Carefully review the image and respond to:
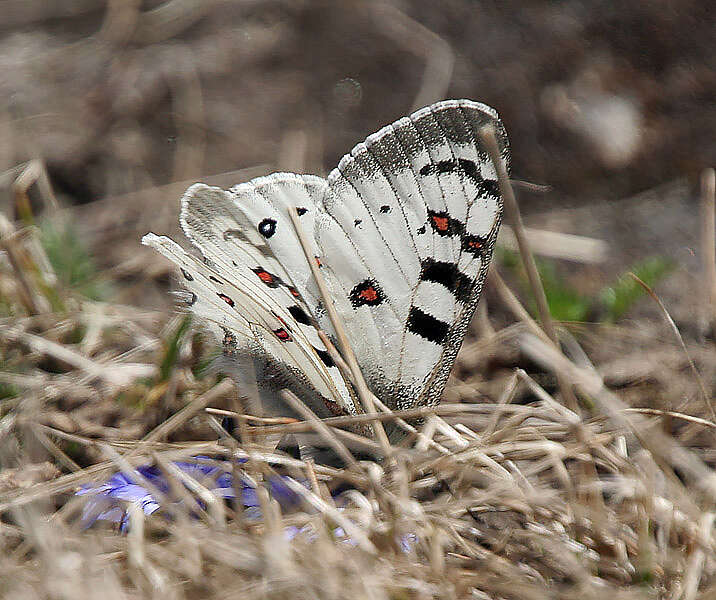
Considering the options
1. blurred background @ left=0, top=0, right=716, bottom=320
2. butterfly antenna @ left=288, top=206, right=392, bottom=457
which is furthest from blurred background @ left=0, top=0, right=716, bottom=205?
butterfly antenna @ left=288, top=206, right=392, bottom=457

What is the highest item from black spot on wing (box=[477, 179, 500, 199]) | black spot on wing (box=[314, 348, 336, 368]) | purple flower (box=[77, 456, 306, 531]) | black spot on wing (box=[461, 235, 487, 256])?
black spot on wing (box=[477, 179, 500, 199])

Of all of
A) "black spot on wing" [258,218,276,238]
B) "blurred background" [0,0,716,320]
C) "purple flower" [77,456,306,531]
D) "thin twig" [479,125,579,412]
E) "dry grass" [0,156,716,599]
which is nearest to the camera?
"dry grass" [0,156,716,599]

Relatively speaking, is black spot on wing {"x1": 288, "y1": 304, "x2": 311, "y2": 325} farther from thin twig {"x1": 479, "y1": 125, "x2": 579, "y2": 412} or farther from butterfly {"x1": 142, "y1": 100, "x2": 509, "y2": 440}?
thin twig {"x1": 479, "y1": 125, "x2": 579, "y2": 412}

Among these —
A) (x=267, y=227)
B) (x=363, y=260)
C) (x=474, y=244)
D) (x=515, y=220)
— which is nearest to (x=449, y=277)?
(x=474, y=244)

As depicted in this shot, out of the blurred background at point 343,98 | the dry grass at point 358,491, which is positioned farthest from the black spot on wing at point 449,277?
the blurred background at point 343,98

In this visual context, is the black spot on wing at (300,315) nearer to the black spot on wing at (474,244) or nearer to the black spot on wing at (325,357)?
the black spot on wing at (325,357)

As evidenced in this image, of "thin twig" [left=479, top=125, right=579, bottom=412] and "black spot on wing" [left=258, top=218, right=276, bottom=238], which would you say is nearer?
"thin twig" [left=479, top=125, right=579, bottom=412]

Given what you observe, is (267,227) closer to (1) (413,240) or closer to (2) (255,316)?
(2) (255,316)

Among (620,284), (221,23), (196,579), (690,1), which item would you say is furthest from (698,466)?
(221,23)
